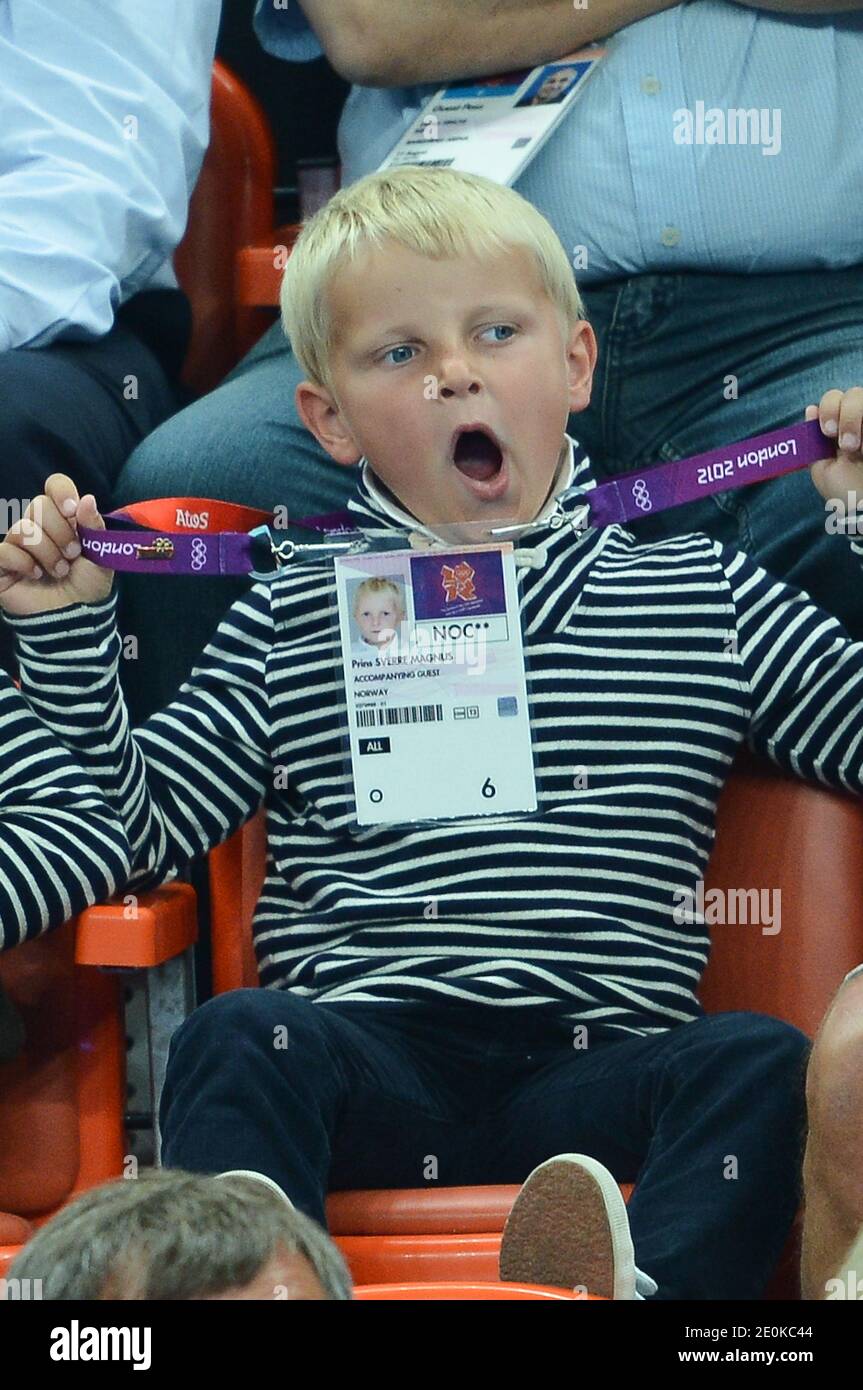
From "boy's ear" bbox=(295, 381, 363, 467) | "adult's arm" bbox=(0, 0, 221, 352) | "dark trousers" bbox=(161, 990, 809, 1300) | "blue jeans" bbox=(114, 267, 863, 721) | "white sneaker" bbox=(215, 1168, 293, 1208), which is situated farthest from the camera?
"adult's arm" bbox=(0, 0, 221, 352)

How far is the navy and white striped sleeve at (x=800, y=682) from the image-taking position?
4.66 feet

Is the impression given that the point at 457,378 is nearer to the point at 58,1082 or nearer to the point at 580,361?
the point at 580,361

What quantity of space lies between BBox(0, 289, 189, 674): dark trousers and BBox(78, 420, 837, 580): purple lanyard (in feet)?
0.45

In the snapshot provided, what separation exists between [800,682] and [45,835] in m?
0.55

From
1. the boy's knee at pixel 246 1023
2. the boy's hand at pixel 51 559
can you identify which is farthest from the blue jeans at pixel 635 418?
the boy's knee at pixel 246 1023

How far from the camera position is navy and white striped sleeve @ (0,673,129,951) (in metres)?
A: 1.37

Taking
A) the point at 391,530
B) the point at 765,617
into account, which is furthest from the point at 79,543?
the point at 765,617

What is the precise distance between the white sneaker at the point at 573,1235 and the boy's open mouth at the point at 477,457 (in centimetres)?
54

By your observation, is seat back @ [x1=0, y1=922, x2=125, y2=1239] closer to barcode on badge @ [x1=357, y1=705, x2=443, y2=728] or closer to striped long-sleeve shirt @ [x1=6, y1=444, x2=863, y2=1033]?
striped long-sleeve shirt @ [x1=6, y1=444, x2=863, y2=1033]

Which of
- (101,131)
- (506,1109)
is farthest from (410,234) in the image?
(506,1109)

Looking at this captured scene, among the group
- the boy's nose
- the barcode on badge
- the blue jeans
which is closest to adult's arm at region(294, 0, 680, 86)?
the blue jeans

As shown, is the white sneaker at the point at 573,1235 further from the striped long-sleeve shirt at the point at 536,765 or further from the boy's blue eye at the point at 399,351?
the boy's blue eye at the point at 399,351

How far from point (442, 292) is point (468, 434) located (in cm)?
11
